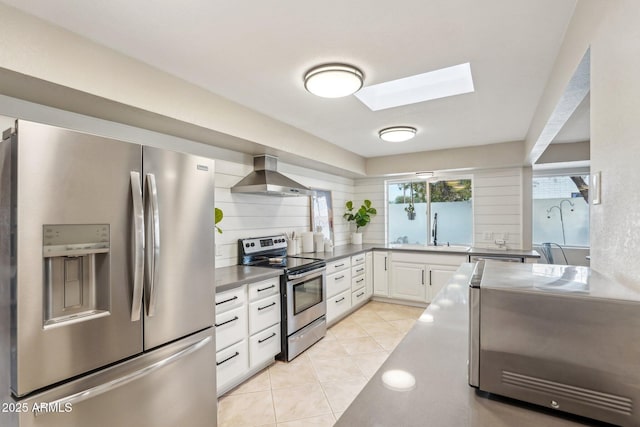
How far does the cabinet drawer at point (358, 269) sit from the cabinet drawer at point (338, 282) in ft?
0.40

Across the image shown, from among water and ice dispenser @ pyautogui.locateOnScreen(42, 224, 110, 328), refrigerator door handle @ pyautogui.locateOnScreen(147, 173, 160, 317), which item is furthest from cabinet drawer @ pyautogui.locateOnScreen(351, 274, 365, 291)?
water and ice dispenser @ pyautogui.locateOnScreen(42, 224, 110, 328)

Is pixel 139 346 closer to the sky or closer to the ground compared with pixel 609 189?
closer to the ground

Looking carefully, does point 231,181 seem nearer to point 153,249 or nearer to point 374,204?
point 153,249

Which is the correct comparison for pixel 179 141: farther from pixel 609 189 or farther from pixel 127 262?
pixel 609 189

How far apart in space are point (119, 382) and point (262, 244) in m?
2.05

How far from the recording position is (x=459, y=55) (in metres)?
1.90

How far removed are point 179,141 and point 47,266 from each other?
1644mm

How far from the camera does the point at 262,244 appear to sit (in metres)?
3.42

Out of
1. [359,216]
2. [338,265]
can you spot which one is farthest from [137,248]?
[359,216]

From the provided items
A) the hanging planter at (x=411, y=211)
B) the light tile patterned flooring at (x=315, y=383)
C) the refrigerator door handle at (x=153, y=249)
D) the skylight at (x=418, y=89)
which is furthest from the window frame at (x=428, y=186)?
the refrigerator door handle at (x=153, y=249)

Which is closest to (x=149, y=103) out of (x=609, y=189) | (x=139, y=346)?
(x=139, y=346)

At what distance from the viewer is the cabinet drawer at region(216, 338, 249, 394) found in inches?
88.0

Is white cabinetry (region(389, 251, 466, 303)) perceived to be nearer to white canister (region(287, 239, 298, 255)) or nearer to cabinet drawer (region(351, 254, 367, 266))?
cabinet drawer (region(351, 254, 367, 266))

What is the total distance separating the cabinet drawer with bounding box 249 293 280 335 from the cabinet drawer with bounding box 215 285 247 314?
0.14 meters
